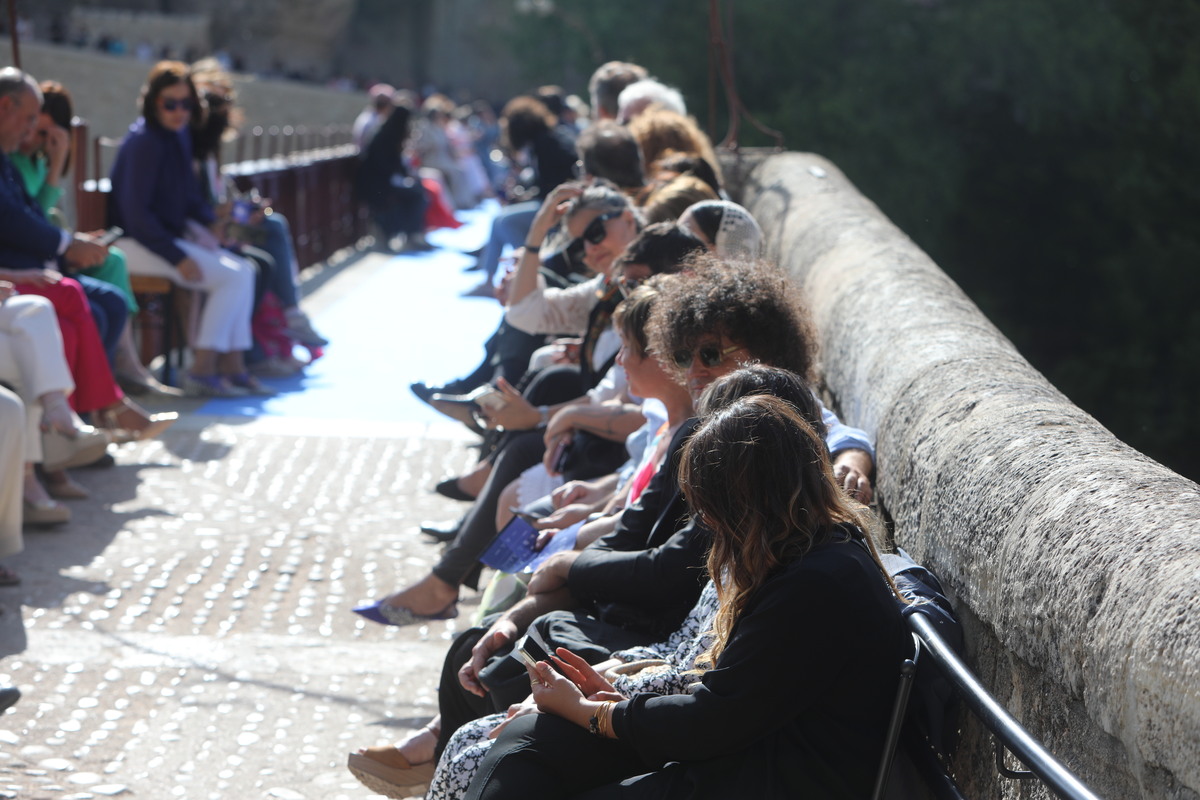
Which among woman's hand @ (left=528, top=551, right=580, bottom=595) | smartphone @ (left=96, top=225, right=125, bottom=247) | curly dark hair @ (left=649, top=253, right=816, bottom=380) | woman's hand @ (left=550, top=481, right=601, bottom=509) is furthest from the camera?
smartphone @ (left=96, top=225, right=125, bottom=247)

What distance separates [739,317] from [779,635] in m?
1.09

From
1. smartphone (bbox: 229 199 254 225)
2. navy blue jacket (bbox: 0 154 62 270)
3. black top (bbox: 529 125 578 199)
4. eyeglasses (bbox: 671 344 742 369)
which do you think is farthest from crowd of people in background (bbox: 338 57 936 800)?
black top (bbox: 529 125 578 199)

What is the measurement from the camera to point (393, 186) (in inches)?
582

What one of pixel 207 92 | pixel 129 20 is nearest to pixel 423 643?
pixel 207 92

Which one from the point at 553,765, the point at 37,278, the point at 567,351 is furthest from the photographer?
the point at 37,278

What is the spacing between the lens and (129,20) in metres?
40.9

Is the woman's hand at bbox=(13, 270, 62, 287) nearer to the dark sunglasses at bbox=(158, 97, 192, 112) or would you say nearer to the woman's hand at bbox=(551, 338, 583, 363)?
the dark sunglasses at bbox=(158, 97, 192, 112)

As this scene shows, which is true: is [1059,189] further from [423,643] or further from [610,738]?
[610,738]

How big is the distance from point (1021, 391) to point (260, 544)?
349 centimetres

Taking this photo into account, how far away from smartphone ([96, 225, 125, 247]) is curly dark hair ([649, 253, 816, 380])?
14.0 ft

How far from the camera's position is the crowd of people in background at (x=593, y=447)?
212cm

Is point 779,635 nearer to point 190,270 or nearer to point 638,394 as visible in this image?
point 638,394

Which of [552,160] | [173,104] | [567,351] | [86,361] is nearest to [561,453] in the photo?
[567,351]

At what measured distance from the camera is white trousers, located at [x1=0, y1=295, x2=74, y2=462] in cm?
538
